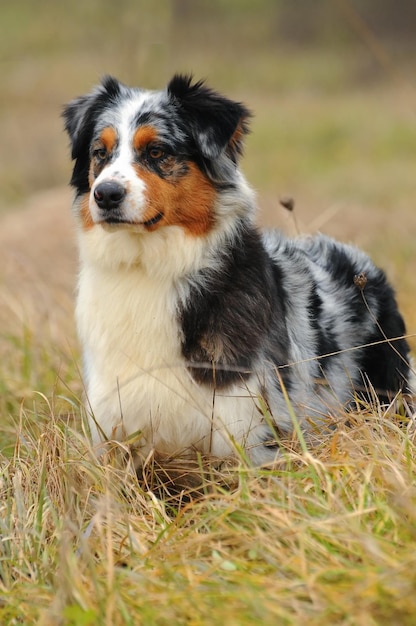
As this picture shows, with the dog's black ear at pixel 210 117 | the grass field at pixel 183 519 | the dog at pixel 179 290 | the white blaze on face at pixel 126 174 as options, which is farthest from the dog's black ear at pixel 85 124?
the grass field at pixel 183 519

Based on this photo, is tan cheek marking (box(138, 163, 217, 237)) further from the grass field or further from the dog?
the grass field

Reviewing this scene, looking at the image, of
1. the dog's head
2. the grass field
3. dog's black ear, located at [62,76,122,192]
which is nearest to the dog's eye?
the dog's head

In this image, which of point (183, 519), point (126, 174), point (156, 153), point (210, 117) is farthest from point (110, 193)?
point (183, 519)

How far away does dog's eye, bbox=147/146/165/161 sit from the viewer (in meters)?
4.25

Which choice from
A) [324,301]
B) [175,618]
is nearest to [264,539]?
[175,618]

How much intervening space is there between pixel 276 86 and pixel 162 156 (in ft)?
72.5

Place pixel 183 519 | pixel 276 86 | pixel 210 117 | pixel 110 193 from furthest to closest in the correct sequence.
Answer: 1. pixel 276 86
2. pixel 210 117
3. pixel 110 193
4. pixel 183 519

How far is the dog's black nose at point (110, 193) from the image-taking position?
3961 millimetres

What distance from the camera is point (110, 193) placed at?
3.96m

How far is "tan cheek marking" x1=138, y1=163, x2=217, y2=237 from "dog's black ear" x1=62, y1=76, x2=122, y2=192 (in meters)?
0.58

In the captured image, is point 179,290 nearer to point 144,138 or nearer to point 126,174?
point 126,174

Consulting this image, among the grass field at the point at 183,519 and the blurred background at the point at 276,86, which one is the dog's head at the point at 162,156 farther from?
the blurred background at the point at 276,86

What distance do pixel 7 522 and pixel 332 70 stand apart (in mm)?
25740

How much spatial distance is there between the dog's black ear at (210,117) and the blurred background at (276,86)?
1.12m
